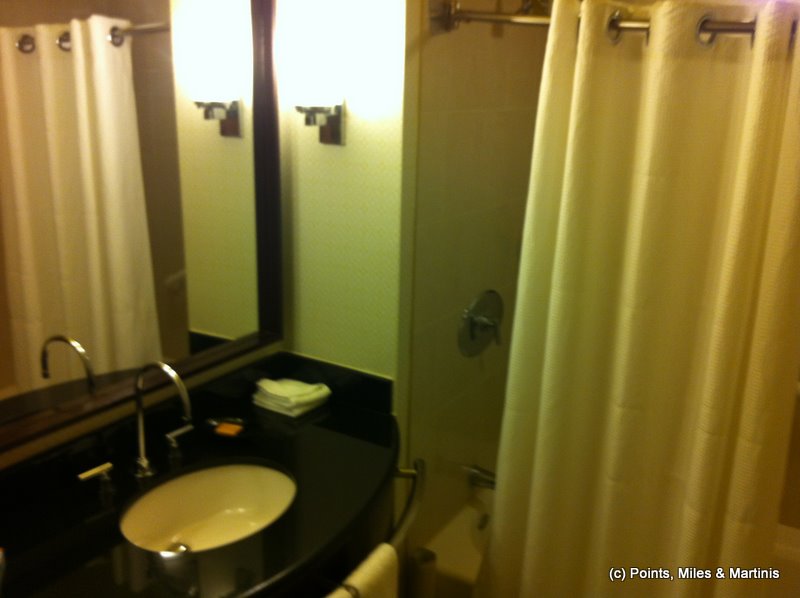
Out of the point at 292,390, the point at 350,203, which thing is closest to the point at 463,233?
the point at 350,203

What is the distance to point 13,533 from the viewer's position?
3.74 feet

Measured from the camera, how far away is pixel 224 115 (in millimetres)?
1639

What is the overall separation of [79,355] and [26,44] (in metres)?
0.60

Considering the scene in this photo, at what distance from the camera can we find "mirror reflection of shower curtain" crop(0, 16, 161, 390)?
125 cm

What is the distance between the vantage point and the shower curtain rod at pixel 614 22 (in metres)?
1.27

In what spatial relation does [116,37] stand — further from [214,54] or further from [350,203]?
[350,203]

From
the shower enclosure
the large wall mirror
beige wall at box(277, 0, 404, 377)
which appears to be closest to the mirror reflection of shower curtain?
the large wall mirror

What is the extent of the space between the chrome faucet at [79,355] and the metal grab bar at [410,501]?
677 millimetres

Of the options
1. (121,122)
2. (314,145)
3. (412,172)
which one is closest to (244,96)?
(314,145)

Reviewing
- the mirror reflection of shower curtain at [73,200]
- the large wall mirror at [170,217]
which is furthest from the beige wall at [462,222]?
the mirror reflection of shower curtain at [73,200]

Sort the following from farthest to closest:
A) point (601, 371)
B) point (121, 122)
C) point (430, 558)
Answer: point (430, 558) → point (601, 371) → point (121, 122)

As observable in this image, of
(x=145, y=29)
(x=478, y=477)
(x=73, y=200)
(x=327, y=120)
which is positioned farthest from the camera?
(x=478, y=477)

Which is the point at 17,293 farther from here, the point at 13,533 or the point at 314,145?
the point at 314,145

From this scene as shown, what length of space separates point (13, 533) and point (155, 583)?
29 cm
